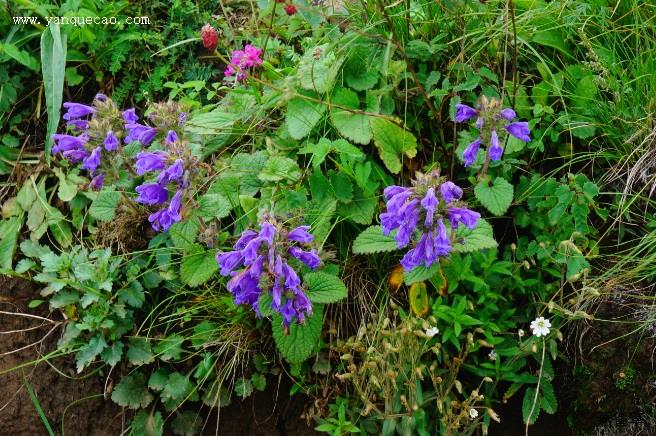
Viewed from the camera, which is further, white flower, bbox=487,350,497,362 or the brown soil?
the brown soil

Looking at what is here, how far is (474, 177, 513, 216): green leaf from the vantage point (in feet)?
6.60

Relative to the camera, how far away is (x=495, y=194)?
205 centimetres

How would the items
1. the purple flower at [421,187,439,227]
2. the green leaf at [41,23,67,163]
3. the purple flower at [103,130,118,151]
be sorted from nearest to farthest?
the purple flower at [421,187,439,227], the purple flower at [103,130,118,151], the green leaf at [41,23,67,163]

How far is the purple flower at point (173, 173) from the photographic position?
1.99 metres

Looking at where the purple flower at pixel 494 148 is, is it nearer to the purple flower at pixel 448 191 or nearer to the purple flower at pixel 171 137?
the purple flower at pixel 448 191

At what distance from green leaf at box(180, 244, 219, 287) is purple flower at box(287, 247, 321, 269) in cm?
34

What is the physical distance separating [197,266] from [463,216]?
89cm

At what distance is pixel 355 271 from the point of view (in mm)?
2262

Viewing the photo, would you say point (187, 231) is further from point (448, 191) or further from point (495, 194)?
point (495, 194)

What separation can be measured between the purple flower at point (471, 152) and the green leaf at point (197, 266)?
86 centimetres

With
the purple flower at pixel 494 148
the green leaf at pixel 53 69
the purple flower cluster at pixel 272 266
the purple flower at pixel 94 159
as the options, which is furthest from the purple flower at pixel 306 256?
the green leaf at pixel 53 69

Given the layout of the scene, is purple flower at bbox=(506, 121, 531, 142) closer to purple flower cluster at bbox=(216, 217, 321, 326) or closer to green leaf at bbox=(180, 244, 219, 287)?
purple flower cluster at bbox=(216, 217, 321, 326)

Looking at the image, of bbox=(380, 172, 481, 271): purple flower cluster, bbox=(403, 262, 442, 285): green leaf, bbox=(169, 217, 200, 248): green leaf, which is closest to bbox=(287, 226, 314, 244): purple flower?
bbox=(380, 172, 481, 271): purple flower cluster

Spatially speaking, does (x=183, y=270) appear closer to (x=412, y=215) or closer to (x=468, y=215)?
(x=412, y=215)
